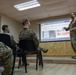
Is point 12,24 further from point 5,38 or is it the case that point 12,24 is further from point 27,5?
point 5,38

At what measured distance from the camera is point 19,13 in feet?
18.9

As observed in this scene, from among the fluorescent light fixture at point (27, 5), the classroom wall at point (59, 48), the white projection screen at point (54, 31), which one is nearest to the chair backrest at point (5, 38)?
the fluorescent light fixture at point (27, 5)

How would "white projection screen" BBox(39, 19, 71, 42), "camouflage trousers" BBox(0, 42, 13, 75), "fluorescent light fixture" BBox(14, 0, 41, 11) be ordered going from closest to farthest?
"camouflage trousers" BBox(0, 42, 13, 75) → "fluorescent light fixture" BBox(14, 0, 41, 11) → "white projection screen" BBox(39, 19, 71, 42)

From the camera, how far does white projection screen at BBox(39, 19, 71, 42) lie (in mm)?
6211

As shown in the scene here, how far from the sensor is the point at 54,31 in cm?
640

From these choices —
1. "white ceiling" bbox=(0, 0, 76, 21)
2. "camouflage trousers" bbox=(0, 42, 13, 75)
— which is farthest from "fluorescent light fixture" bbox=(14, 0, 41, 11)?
"camouflage trousers" bbox=(0, 42, 13, 75)

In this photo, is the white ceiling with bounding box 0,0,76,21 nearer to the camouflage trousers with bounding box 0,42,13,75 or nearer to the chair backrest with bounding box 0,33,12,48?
the chair backrest with bounding box 0,33,12,48

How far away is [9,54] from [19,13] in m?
4.58

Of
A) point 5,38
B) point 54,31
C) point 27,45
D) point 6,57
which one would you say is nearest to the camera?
point 6,57

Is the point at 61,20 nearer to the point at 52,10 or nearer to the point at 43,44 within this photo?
the point at 52,10

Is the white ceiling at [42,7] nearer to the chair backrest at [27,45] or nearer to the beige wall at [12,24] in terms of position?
the beige wall at [12,24]

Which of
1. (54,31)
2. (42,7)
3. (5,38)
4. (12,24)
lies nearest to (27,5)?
(42,7)

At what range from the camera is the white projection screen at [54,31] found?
6.21 meters

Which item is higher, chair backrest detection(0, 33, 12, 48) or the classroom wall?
chair backrest detection(0, 33, 12, 48)
